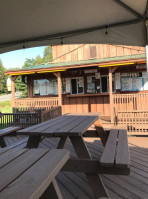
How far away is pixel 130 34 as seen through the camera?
317cm

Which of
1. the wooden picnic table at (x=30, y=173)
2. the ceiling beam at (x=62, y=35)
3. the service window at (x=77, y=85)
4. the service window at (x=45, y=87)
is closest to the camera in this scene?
the wooden picnic table at (x=30, y=173)

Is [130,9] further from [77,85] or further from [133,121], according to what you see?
[77,85]

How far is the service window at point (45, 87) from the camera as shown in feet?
34.6

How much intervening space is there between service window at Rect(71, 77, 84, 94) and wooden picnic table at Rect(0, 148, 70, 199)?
860 centimetres

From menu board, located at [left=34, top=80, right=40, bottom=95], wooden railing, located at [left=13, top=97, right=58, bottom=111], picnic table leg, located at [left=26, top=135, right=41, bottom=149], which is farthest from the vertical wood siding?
picnic table leg, located at [left=26, top=135, right=41, bottom=149]

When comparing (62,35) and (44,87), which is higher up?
(62,35)

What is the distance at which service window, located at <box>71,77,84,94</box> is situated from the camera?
1001 cm

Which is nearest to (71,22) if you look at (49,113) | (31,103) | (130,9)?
(130,9)

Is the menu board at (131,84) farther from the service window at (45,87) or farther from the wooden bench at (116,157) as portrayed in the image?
the wooden bench at (116,157)

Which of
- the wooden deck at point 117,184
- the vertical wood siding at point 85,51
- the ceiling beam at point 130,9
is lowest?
the wooden deck at point 117,184

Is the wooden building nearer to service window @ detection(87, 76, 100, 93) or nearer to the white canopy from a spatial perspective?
service window @ detection(87, 76, 100, 93)


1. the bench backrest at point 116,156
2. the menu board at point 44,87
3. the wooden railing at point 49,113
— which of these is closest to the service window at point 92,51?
the menu board at point 44,87

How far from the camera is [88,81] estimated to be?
9.87m

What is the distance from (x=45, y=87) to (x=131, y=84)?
16.8ft
